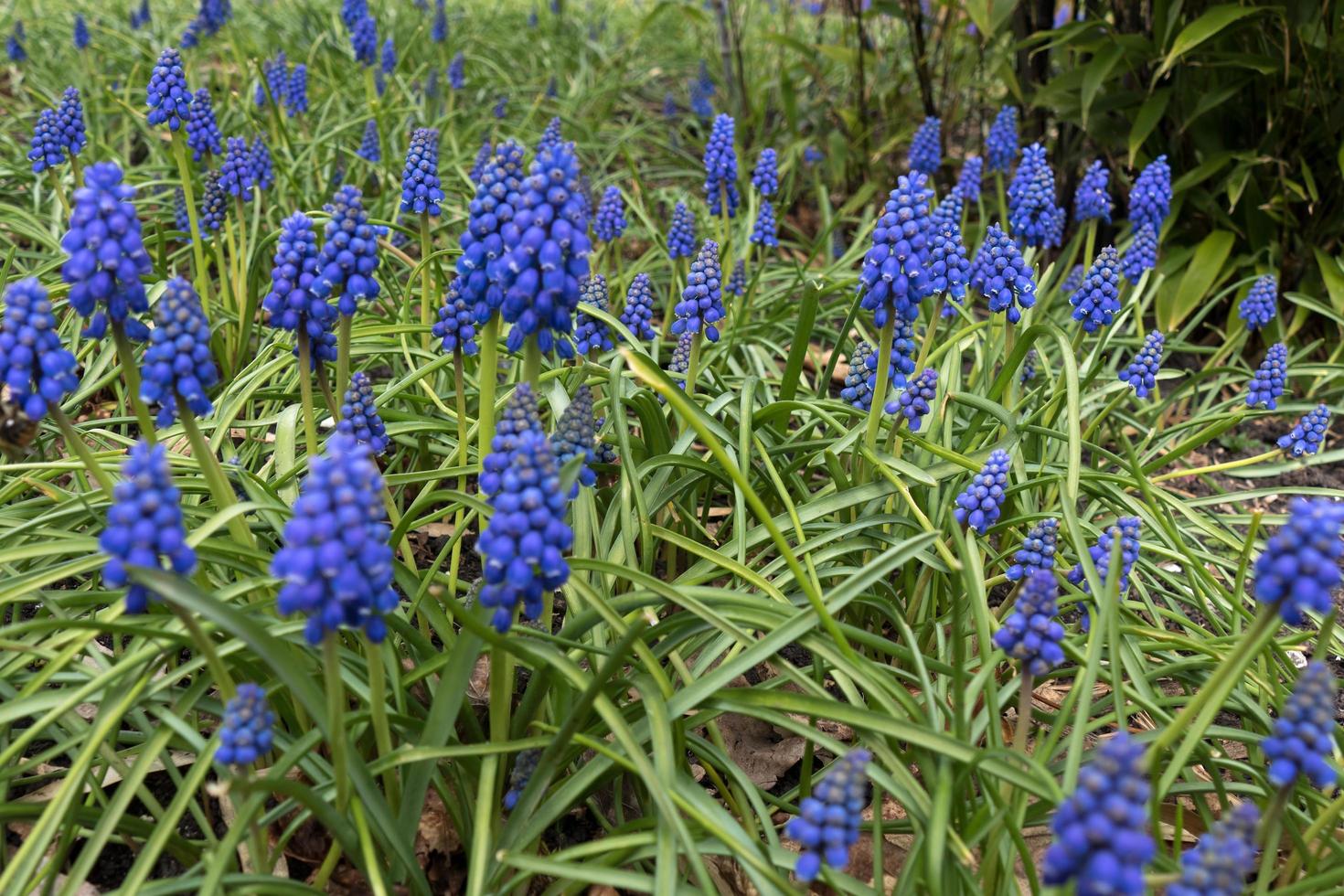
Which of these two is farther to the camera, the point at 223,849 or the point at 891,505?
the point at 891,505

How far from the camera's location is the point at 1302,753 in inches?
93.5

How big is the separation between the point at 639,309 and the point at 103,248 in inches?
94.6

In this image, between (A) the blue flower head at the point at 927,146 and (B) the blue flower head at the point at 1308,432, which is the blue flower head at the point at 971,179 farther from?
(B) the blue flower head at the point at 1308,432

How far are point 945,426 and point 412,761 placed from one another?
2846mm

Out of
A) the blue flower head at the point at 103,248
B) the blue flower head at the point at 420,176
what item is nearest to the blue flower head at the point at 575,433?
the blue flower head at the point at 103,248

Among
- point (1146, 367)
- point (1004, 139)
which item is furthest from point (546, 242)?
point (1004, 139)

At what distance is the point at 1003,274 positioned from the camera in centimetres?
443

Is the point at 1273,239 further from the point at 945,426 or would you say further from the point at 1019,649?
the point at 1019,649

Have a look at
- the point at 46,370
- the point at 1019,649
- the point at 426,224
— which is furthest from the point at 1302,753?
the point at 426,224

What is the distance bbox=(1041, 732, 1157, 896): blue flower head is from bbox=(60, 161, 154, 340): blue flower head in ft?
8.43

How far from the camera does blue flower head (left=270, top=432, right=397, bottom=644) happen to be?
7.11 feet

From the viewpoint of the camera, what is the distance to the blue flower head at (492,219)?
9.46ft

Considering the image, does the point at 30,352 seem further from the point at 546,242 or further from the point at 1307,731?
the point at 1307,731

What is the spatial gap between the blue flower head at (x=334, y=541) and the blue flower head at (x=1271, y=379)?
4.26 metres
